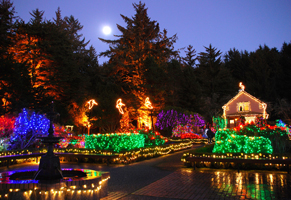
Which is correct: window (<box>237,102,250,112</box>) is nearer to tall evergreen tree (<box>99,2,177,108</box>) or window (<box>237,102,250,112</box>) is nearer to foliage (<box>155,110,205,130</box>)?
foliage (<box>155,110,205,130</box>)

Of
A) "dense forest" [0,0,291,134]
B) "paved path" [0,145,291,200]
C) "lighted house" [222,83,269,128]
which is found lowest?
"paved path" [0,145,291,200]

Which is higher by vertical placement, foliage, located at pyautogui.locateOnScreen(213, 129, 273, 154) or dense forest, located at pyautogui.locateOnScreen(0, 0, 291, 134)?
dense forest, located at pyautogui.locateOnScreen(0, 0, 291, 134)

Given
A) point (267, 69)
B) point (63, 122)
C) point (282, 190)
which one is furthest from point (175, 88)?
point (282, 190)

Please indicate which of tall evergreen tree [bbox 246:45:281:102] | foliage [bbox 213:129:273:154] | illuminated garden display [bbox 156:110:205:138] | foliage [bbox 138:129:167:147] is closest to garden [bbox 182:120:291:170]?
foliage [bbox 213:129:273:154]

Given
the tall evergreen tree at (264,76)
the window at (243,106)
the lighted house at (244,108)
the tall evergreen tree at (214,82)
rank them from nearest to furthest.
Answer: the lighted house at (244,108)
the window at (243,106)
the tall evergreen tree at (264,76)
the tall evergreen tree at (214,82)

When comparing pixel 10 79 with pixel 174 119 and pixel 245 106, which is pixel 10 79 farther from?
pixel 245 106

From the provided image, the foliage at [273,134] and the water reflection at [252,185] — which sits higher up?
the foliage at [273,134]

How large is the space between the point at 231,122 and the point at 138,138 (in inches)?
973

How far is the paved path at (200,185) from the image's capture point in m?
5.94

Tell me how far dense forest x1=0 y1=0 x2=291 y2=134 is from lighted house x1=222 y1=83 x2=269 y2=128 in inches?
141

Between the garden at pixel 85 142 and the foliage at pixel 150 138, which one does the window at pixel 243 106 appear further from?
the foliage at pixel 150 138

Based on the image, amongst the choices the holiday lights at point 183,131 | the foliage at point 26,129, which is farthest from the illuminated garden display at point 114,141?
the holiday lights at point 183,131

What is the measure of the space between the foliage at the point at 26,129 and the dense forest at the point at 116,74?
655 centimetres

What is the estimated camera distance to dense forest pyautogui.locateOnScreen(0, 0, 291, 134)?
83.6 ft
